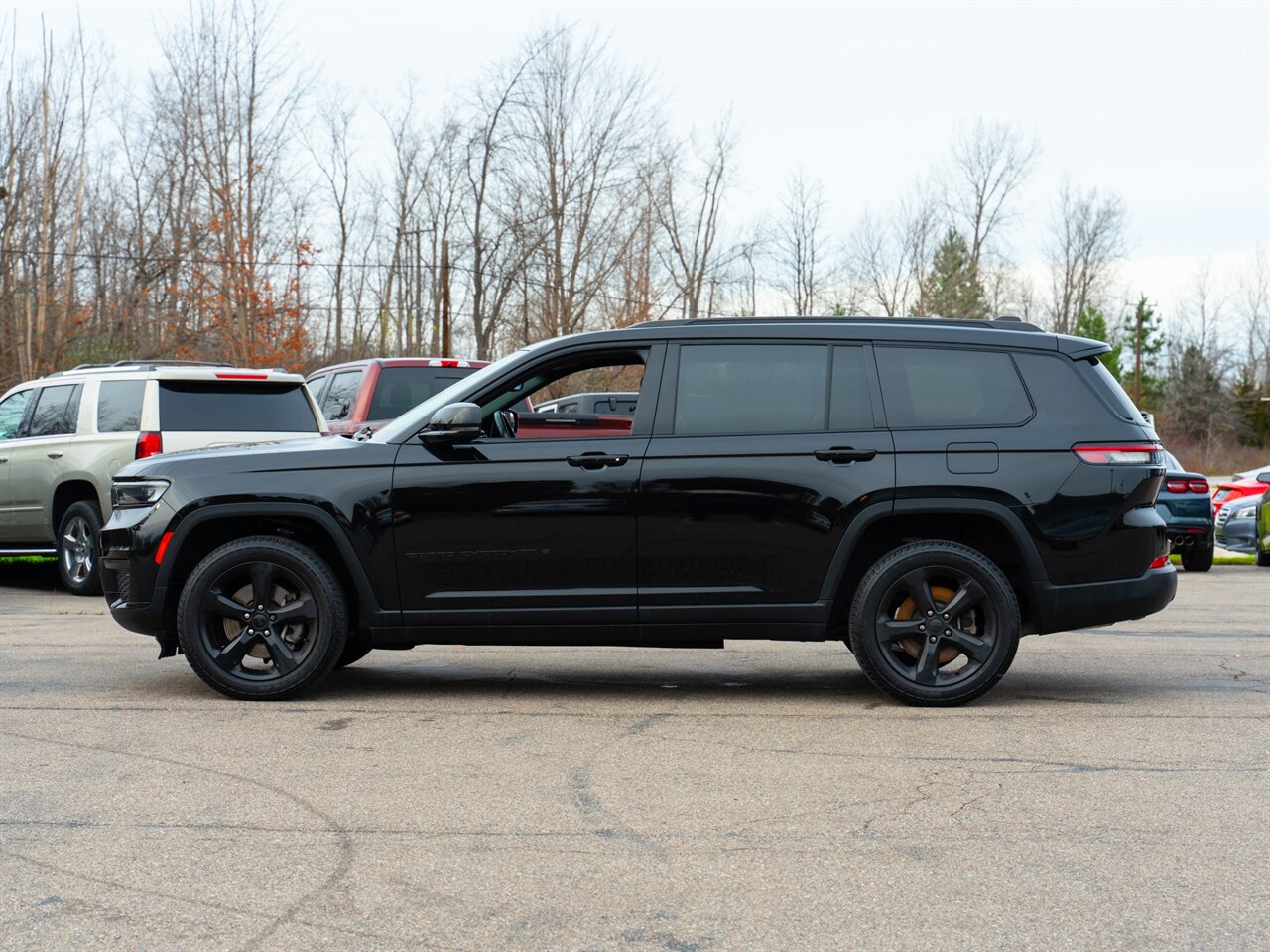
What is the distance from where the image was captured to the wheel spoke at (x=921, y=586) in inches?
267

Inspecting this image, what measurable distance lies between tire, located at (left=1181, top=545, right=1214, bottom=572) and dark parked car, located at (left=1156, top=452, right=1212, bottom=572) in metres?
0.02

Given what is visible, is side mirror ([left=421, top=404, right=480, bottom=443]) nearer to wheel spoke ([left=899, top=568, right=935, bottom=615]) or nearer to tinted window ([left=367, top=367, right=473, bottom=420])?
wheel spoke ([left=899, top=568, right=935, bottom=615])

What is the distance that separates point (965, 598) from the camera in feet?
22.2

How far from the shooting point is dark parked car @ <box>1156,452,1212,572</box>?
15320mm

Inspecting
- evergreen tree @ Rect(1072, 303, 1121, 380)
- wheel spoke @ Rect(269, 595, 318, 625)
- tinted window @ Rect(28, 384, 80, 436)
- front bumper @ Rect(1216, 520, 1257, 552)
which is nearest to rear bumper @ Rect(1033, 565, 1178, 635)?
wheel spoke @ Rect(269, 595, 318, 625)

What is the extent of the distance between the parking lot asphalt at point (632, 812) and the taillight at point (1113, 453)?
1.26 metres

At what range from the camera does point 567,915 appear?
379cm

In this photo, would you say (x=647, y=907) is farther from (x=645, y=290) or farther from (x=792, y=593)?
(x=645, y=290)

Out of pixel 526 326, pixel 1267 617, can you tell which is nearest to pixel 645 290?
pixel 526 326

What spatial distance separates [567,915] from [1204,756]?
10.6 feet

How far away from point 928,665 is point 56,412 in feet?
30.9

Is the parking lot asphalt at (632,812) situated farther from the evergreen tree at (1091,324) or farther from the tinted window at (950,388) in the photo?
the evergreen tree at (1091,324)

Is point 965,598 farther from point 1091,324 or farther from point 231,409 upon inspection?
point 1091,324

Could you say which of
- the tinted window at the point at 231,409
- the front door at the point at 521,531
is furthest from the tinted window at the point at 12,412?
the front door at the point at 521,531
